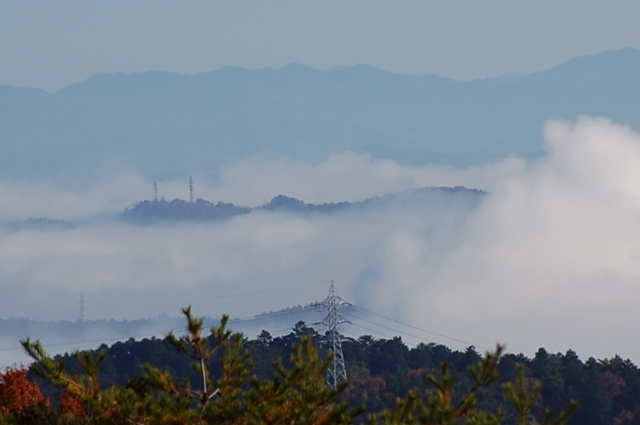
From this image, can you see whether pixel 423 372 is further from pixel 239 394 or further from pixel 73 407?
pixel 239 394

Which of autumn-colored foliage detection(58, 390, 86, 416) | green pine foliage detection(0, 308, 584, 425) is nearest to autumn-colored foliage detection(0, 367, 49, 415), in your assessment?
autumn-colored foliage detection(58, 390, 86, 416)

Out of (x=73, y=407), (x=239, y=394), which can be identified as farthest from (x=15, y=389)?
(x=239, y=394)

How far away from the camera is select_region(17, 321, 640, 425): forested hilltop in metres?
70.1

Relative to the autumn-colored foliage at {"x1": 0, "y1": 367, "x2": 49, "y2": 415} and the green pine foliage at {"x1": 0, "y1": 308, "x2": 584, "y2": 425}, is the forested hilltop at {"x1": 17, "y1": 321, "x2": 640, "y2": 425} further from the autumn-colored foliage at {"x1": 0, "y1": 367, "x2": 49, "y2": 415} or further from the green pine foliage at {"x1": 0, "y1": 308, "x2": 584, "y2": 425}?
the green pine foliage at {"x1": 0, "y1": 308, "x2": 584, "y2": 425}

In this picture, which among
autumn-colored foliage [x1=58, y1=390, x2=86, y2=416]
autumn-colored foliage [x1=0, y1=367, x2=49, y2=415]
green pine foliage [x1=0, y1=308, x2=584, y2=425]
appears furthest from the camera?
autumn-colored foliage [x1=0, y1=367, x2=49, y2=415]

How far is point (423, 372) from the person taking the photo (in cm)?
8000

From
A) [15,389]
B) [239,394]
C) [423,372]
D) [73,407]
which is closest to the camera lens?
[239,394]

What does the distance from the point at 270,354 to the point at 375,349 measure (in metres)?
11.3

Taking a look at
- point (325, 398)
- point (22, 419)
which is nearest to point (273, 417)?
point (325, 398)

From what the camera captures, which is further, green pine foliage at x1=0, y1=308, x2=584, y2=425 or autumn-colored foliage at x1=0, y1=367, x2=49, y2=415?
autumn-colored foliage at x1=0, y1=367, x2=49, y2=415

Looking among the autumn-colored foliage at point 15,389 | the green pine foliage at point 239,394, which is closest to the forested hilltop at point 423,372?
the autumn-colored foliage at point 15,389

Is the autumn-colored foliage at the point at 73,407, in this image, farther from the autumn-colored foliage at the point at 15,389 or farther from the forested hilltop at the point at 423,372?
the forested hilltop at the point at 423,372

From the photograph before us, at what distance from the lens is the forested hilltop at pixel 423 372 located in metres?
70.1

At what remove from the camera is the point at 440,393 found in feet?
48.0
